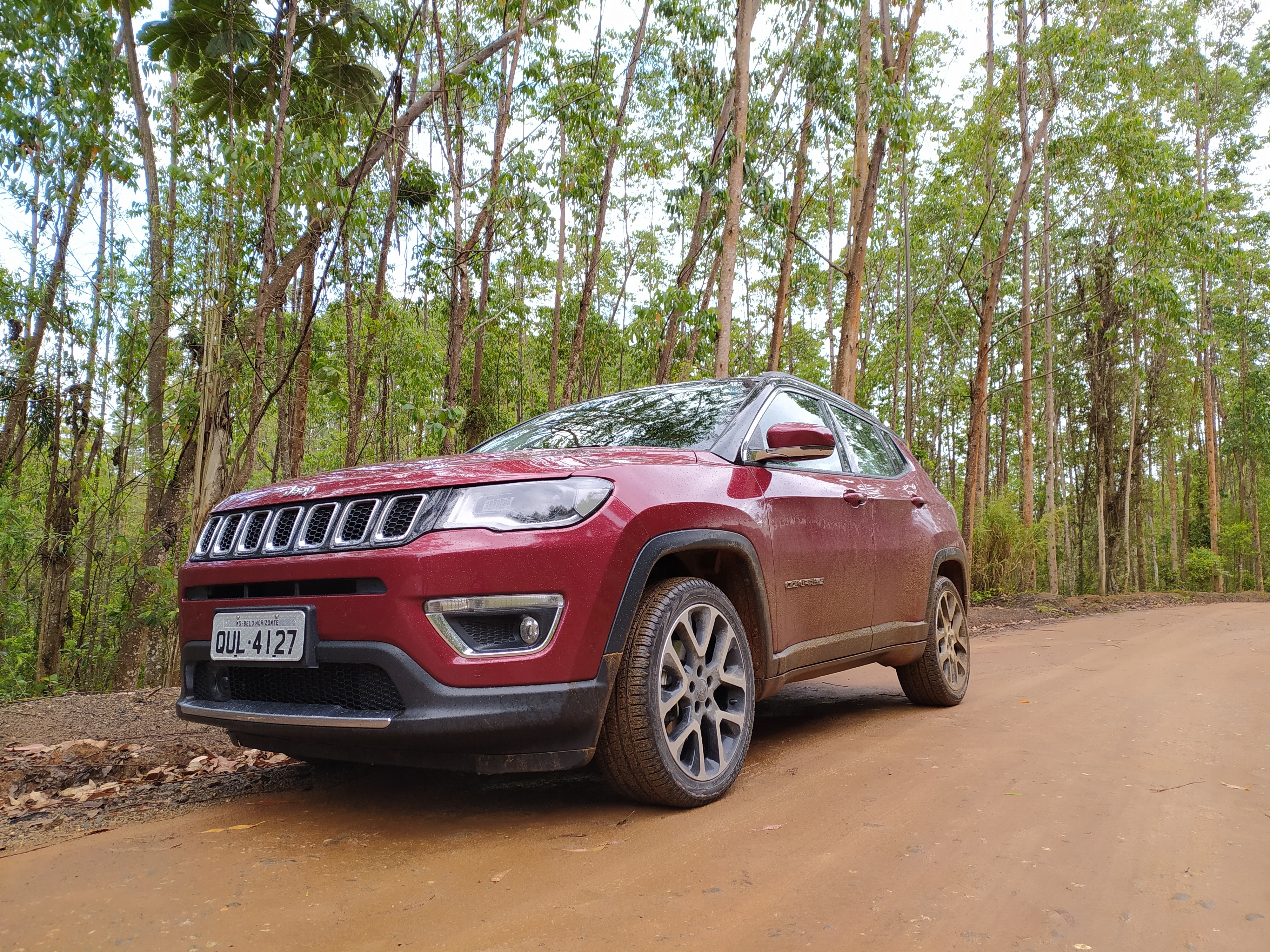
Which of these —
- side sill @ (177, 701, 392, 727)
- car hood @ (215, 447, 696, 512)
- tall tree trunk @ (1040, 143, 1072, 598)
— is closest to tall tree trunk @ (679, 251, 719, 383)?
tall tree trunk @ (1040, 143, 1072, 598)

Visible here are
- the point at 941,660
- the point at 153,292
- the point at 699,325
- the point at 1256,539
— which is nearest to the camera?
the point at 941,660

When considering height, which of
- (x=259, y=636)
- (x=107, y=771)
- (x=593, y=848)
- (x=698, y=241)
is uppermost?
(x=698, y=241)

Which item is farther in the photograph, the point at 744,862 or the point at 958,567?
the point at 958,567

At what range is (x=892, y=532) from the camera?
14.5 ft

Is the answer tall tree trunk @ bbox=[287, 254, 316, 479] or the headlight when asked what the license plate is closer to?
the headlight

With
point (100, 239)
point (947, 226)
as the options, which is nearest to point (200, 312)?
point (100, 239)

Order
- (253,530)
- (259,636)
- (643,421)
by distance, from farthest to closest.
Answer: (643,421), (253,530), (259,636)

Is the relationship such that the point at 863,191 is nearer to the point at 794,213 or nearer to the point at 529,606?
the point at 794,213

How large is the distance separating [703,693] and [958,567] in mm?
2913

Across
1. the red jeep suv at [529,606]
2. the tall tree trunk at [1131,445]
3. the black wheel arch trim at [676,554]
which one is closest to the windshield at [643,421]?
the red jeep suv at [529,606]

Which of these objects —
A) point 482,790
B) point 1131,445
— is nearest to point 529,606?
point 482,790

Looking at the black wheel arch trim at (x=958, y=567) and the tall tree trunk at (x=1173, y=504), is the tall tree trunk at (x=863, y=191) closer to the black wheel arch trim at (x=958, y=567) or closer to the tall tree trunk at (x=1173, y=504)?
the black wheel arch trim at (x=958, y=567)

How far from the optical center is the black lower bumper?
2.42m

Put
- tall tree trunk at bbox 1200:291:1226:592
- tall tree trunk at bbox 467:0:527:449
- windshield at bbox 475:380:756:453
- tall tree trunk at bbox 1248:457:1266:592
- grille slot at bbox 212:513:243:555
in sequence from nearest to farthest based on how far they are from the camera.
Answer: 1. grille slot at bbox 212:513:243:555
2. windshield at bbox 475:380:756:453
3. tall tree trunk at bbox 467:0:527:449
4. tall tree trunk at bbox 1200:291:1226:592
5. tall tree trunk at bbox 1248:457:1266:592
